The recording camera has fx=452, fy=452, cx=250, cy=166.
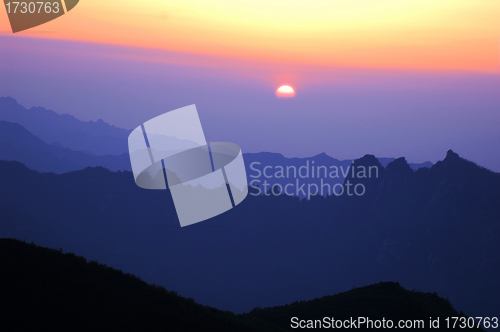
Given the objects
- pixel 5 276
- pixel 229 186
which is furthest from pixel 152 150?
pixel 5 276

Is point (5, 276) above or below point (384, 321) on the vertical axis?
above

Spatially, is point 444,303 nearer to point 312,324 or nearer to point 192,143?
point 312,324

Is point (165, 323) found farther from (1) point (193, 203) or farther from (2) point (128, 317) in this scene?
(1) point (193, 203)

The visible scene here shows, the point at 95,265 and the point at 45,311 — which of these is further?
the point at 95,265

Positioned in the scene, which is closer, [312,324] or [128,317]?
[128,317]

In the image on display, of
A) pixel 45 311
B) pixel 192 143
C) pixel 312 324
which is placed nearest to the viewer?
pixel 45 311

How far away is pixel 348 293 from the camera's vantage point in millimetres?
44219

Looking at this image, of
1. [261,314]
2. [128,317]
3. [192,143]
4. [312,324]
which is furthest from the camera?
[192,143]

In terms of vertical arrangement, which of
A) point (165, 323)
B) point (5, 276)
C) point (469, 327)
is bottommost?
point (469, 327)

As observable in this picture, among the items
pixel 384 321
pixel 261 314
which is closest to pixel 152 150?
pixel 261 314

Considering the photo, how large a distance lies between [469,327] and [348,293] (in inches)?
437

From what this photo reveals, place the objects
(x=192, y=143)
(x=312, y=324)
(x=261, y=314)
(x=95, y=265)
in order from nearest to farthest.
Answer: (x=95, y=265)
(x=312, y=324)
(x=261, y=314)
(x=192, y=143)

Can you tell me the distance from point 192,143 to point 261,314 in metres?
17.1

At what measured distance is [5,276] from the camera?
2586 cm
